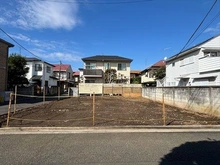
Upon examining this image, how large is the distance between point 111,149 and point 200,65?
1410cm

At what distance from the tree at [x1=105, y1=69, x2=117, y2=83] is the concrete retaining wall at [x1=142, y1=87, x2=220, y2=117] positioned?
1879 cm

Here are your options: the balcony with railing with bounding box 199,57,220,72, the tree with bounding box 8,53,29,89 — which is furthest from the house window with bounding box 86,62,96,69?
the balcony with railing with bounding box 199,57,220,72

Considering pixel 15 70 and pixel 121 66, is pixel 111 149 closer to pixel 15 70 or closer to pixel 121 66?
pixel 15 70

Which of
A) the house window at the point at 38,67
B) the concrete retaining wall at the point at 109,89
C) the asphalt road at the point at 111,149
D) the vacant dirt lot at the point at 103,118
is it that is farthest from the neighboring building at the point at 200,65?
the house window at the point at 38,67

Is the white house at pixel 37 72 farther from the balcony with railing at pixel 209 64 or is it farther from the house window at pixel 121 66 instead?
the balcony with railing at pixel 209 64

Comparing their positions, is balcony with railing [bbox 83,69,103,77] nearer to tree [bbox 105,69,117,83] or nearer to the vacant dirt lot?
tree [bbox 105,69,117,83]

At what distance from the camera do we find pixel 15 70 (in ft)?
72.9

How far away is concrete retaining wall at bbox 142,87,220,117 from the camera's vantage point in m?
9.42

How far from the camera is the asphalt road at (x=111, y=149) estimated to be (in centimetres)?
380

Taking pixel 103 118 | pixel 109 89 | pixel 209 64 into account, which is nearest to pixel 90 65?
pixel 109 89

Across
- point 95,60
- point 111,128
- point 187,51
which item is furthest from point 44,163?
point 95,60

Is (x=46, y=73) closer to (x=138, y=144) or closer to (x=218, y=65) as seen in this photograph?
(x=218, y=65)

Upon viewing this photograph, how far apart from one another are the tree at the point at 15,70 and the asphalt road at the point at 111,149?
18.8 meters

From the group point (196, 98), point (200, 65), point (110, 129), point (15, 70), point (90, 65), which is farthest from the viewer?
point (90, 65)
